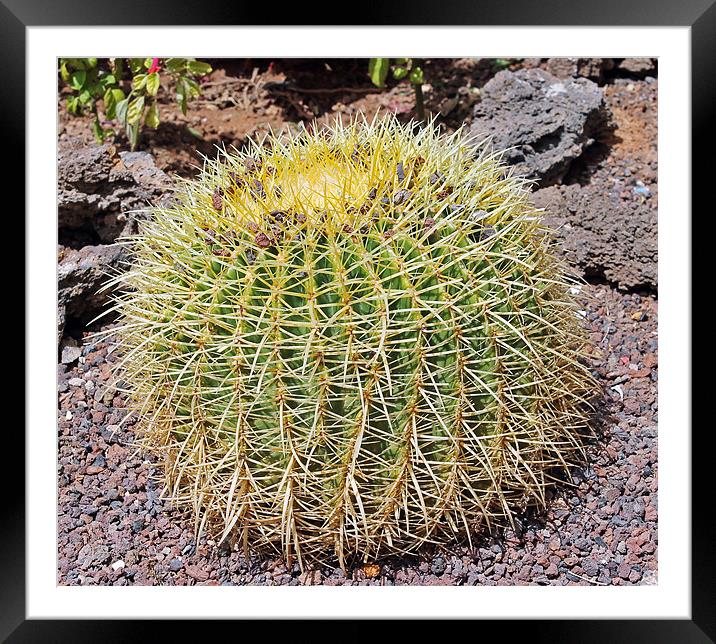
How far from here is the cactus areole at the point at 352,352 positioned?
2031mm

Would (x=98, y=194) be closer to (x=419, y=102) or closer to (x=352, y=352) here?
(x=419, y=102)

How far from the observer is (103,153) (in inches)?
142

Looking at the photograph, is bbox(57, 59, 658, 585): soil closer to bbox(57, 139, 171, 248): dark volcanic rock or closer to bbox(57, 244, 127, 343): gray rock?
bbox(57, 244, 127, 343): gray rock

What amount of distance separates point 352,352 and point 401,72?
102 inches

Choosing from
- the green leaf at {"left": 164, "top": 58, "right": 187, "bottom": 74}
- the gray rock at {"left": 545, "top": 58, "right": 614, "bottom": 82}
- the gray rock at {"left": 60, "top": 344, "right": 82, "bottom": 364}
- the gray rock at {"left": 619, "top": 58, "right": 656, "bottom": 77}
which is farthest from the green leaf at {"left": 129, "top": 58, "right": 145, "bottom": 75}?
the gray rock at {"left": 619, "top": 58, "right": 656, "bottom": 77}

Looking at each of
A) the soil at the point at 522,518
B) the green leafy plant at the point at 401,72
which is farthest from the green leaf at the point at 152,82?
the green leafy plant at the point at 401,72

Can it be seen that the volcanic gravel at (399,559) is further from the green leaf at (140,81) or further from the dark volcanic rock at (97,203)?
the green leaf at (140,81)

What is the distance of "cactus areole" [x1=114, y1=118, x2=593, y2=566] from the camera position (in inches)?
80.0
